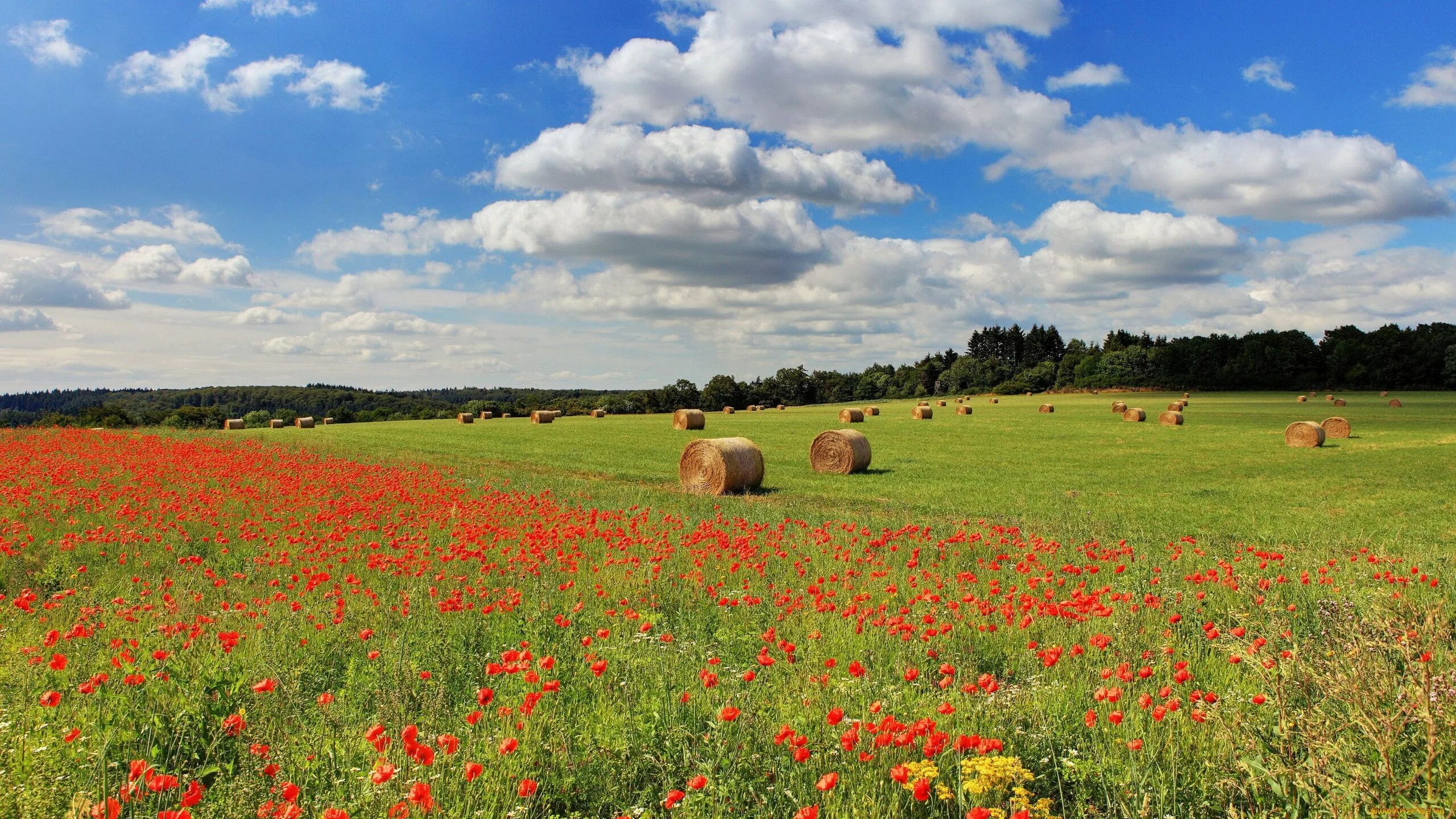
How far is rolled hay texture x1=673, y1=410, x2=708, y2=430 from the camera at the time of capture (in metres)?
52.4

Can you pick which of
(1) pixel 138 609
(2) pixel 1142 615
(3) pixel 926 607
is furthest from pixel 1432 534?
(1) pixel 138 609

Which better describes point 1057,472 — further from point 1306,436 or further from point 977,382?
point 977,382

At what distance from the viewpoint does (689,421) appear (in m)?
52.8

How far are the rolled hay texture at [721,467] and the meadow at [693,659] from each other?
513 centimetres

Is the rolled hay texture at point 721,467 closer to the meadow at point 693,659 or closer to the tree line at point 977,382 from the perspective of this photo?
the meadow at point 693,659

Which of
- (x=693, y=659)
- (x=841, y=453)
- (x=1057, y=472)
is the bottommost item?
(x=1057, y=472)

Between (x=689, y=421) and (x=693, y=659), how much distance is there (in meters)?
46.3

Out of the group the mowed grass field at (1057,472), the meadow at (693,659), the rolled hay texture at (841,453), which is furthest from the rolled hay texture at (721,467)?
the meadow at (693,659)

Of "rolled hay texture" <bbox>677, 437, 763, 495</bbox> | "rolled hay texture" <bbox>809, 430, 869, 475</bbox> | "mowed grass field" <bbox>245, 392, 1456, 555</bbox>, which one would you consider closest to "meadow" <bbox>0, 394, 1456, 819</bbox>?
"mowed grass field" <bbox>245, 392, 1456, 555</bbox>

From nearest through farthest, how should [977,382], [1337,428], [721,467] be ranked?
1. [721,467]
2. [1337,428]
3. [977,382]

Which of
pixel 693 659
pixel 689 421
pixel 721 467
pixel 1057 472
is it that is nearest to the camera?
pixel 693 659

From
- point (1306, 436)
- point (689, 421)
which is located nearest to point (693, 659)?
point (1306, 436)

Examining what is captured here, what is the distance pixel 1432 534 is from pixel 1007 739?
608 inches

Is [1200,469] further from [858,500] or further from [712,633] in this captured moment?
[712,633]
